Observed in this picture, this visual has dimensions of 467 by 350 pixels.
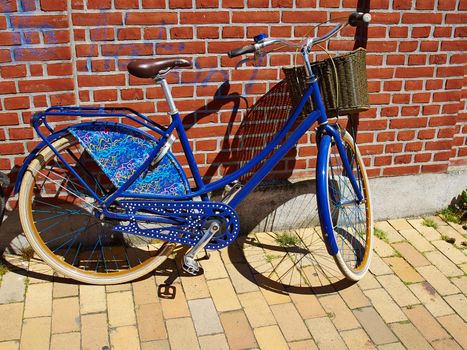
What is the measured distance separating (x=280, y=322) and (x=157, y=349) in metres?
0.70

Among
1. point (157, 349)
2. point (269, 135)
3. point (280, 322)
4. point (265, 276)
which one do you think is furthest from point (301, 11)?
point (157, 349)

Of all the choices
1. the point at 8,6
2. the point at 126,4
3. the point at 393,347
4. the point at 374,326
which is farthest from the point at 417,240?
the point at 8,6

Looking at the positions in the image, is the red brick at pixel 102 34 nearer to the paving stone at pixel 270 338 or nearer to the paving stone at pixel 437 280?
the paving stone at pixel 270 338

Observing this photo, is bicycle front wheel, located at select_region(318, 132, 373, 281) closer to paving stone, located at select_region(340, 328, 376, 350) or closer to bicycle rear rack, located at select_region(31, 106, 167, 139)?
paving stone, located at select_region(340, 328, 376, 350)

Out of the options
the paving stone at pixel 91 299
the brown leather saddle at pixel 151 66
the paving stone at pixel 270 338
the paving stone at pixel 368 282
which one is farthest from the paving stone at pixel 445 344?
the brown leather saddle at pixel 151 66

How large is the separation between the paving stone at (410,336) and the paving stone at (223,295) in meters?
0.89

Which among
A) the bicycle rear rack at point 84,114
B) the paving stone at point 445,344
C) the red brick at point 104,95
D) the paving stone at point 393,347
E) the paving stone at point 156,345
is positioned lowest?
the paving stone at point 445,344

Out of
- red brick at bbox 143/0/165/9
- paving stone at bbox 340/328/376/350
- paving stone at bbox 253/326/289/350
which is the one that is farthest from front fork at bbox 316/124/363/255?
red brick at bbox 143/0/165/9

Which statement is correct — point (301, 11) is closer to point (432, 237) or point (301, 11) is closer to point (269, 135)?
point (269, 135)

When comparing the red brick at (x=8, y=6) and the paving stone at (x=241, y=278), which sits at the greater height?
the red brick at (x=8, y=6)

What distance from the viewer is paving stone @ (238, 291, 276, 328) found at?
121 inches

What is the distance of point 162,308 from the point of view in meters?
3.17

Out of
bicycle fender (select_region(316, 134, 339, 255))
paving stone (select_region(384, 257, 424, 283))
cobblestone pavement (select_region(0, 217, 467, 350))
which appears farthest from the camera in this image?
paving stone (select_region(384, 257, 424, 283))

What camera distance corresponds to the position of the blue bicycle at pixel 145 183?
120 inches
